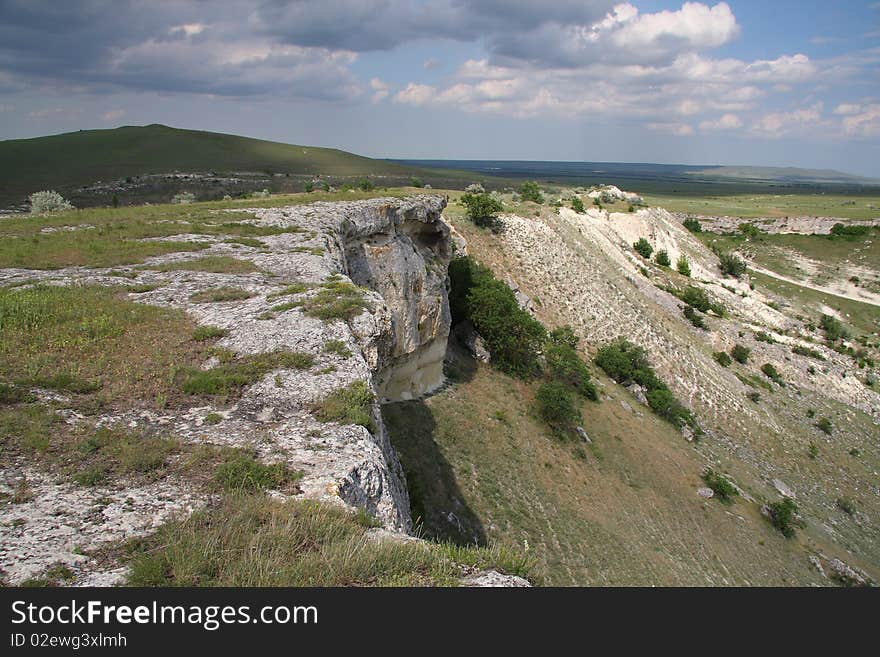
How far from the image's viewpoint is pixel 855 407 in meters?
37.6

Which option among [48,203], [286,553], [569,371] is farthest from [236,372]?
[48,203]

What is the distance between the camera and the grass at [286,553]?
3949mm

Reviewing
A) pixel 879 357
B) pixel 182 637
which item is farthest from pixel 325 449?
pixel 879 357

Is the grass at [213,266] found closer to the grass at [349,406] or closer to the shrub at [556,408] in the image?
the grass at [349,406]

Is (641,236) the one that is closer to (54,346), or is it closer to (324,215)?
(324,215)

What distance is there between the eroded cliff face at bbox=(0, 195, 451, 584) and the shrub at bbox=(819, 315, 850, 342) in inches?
1979

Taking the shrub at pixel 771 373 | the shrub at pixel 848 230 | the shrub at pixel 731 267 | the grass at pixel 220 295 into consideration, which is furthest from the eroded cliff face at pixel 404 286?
the shrub at pixel 848 230

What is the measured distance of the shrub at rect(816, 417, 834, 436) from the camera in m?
33.8

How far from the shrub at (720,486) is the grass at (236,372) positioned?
964 inches

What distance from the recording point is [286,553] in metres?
4.28

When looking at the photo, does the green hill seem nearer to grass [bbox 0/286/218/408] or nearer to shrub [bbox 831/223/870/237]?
grass [bbox 0/286/218/408]

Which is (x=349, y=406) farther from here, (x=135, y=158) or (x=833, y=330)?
(x=135, y=158)

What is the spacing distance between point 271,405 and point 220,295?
455cm

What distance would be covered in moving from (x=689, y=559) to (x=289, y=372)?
63.7 feet
